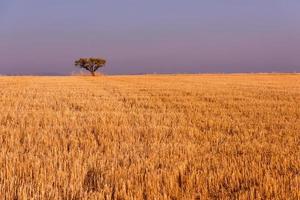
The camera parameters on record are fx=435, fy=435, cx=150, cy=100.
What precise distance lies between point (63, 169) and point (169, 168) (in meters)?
1.14

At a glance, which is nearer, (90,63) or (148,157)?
(148,157)

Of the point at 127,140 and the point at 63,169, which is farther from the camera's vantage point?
the point at 127,140

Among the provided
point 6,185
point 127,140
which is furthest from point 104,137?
point 6,185

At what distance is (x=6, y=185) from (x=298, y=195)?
264cm

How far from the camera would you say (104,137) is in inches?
264

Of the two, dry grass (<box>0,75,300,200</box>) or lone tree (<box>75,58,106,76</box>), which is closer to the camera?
dry grass (<box>0,75,300,200</box>)

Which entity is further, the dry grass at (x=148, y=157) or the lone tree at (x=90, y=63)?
the lone tree at (x=90, y=63)

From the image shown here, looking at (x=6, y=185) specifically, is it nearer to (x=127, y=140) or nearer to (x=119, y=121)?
(x=127, y=140)

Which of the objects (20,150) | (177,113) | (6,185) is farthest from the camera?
(177,113)

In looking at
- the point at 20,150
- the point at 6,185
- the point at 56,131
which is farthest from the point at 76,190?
the point at 56,131

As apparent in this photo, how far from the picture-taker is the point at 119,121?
856 cm

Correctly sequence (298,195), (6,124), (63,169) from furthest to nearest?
(6,124) < (63,169) < (298,195)

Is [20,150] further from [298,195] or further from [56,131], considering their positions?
[298,195]

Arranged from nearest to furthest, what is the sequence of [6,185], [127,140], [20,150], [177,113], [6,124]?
[6,185] → [20,150] → [127,140] → [6,124] → [177,113]
